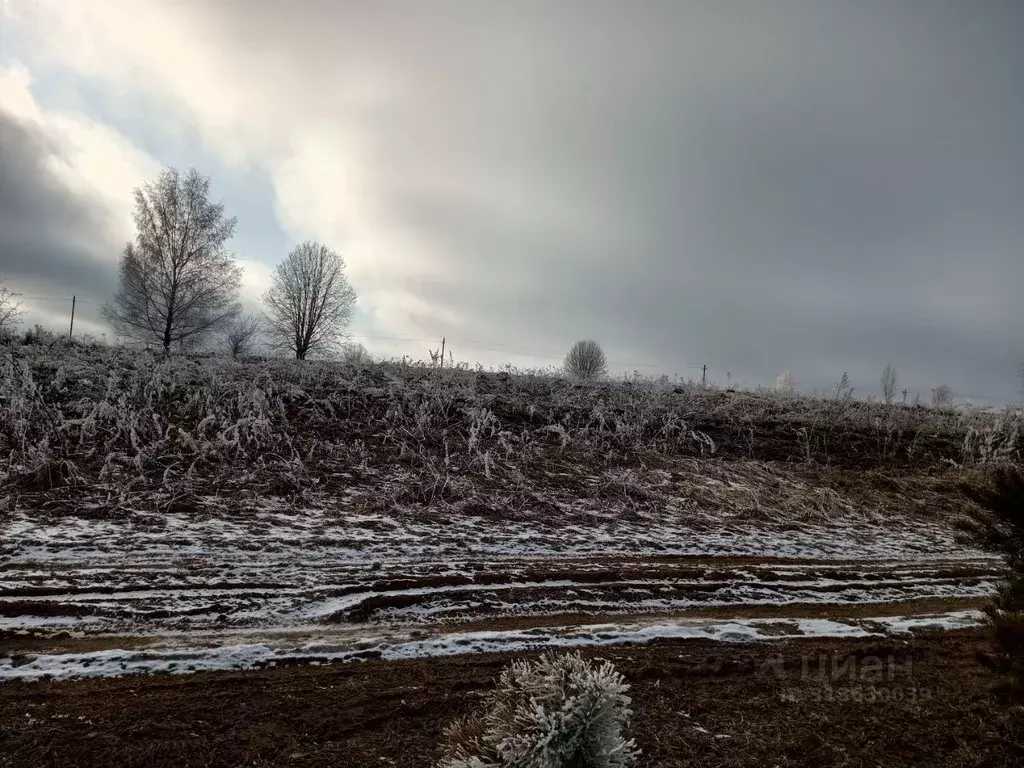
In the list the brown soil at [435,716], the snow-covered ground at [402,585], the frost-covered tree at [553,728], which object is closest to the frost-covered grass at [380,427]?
the snow-covered ground at [402,585]

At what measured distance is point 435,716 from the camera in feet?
10.3

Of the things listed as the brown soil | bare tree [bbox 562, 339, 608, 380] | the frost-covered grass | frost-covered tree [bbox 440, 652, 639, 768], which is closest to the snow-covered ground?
the brown soil

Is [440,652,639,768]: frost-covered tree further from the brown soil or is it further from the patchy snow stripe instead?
the patchy snow stripe

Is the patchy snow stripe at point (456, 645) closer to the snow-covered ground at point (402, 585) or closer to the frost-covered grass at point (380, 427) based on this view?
the snow-covered ground at point (402, 585)

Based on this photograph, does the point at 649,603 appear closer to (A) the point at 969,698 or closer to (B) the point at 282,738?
(A) the point at 969,698

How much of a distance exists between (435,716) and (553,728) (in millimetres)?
1480

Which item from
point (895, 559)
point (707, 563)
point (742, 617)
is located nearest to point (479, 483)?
point (707, 563)

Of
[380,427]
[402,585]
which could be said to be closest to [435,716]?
[402,585]

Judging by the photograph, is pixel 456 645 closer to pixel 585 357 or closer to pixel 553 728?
pixel 553 728

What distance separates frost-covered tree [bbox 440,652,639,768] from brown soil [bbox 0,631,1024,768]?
41.2 inches

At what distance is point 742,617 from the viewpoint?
4766 millimetres

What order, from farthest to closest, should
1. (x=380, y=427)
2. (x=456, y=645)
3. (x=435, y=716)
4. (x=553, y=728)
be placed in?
(x=380, y=427) < (x=456, y=645) < (x=435, y=716) < (x=553, y=728)

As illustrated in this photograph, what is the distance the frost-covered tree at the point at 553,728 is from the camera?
191 cm

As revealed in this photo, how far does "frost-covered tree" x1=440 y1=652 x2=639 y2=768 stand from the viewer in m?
1.91
